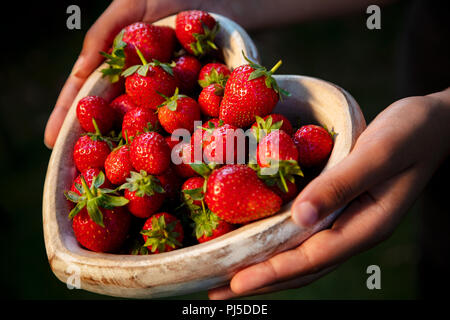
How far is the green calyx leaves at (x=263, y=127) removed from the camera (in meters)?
0.88

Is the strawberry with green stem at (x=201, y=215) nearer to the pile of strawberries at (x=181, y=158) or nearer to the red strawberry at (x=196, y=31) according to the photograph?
the pile of strawberries at (x=181, y=158)

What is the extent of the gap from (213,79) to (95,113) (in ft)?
1.13

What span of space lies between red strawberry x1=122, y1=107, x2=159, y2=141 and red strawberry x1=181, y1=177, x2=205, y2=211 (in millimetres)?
207

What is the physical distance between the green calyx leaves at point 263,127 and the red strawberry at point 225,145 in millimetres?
32

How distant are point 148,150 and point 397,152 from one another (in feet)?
1.84

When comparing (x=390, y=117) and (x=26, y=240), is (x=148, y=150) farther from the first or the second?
(x=26, y=240)

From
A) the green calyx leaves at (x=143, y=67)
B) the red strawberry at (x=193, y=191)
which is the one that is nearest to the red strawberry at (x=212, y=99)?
the green calyx leaves at (x=143, y=67)

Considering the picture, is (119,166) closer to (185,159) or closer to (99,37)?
(185,159)

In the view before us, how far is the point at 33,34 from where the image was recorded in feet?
10.0

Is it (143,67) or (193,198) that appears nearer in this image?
(193,198)

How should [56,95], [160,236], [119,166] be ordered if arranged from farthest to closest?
[56,95] → [119,166] → [160,236]

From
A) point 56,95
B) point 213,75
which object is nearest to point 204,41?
point 213,75

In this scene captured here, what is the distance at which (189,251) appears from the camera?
0.77m

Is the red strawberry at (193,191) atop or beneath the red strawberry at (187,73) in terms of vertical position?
beneath
